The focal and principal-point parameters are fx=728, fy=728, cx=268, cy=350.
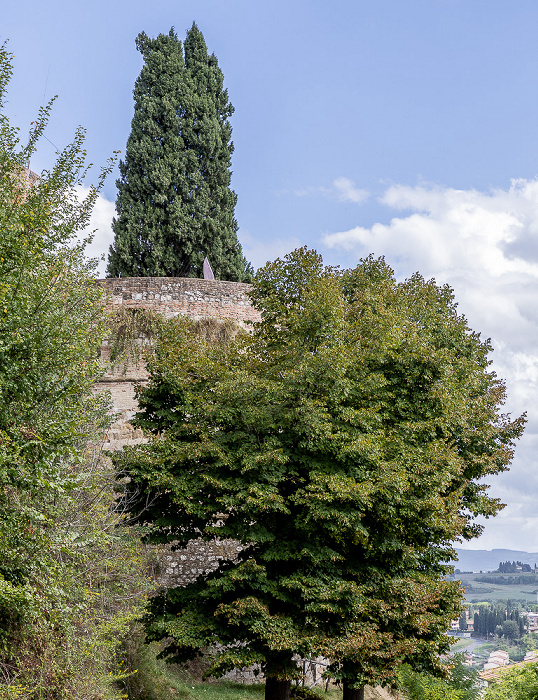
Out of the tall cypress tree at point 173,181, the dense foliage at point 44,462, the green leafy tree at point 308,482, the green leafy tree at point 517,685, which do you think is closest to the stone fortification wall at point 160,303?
the green leafy tree at point 308,482

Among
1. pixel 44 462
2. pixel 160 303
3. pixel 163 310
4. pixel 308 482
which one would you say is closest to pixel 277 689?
pixel 308 482

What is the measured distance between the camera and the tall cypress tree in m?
25.6

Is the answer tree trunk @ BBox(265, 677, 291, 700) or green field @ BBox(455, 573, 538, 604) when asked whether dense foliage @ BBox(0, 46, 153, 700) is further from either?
green field @ BBox(455, 573, 538, 604)

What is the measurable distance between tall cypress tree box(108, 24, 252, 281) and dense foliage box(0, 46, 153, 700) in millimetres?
13494

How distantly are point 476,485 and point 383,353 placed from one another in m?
5.87

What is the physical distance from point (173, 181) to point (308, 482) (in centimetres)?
1552

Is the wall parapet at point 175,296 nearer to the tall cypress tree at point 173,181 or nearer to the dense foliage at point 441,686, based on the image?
the tall cypress tree at point 173,181

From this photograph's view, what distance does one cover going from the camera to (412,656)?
1370cm

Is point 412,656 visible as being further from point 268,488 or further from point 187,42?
point 187,42

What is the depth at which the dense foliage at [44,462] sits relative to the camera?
918 cm

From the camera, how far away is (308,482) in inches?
538

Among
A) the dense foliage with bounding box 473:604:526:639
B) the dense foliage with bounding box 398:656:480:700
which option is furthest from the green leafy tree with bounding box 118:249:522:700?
the dense foliage with bounding box 473:604:526:639

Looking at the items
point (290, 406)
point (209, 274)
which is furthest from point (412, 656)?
point (209, 274)

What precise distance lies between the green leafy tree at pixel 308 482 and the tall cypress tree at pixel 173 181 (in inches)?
423
